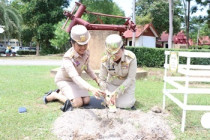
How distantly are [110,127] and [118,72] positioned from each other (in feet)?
3.31

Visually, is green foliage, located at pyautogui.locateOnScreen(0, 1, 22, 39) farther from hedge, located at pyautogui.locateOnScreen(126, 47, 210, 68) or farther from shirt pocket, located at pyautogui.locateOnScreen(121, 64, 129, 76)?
shirt pocket, located at pyautogui.locateOnScreen(121, 64, 129, 76)

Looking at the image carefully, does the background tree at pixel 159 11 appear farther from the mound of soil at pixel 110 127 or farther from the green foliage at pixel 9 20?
the mound of soil at pixel 110 127

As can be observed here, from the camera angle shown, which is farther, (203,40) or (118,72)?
(203,40)

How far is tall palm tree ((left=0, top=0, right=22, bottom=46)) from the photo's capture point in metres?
20.4

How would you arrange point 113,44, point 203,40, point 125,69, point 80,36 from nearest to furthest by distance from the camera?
1. point 113,44
2. point 80,36
3. point 125,69
4. point 203,40

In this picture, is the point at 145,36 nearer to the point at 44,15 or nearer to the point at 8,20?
the point at 44,15

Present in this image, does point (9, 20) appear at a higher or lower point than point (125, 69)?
higher

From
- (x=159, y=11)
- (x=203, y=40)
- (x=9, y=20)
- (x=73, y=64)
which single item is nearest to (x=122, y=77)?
(x=73, y=64)

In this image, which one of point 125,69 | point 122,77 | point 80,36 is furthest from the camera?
point 122,77

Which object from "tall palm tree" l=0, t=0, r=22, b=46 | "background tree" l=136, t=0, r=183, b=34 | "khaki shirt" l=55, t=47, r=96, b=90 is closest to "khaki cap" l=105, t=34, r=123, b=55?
"khaki shirt" l=55, t=47, r=96, b=90

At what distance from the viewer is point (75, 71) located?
10.8ft

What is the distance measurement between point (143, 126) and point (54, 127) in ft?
3.52

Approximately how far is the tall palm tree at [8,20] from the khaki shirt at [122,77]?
61.9ft

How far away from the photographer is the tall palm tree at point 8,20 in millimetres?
20391
